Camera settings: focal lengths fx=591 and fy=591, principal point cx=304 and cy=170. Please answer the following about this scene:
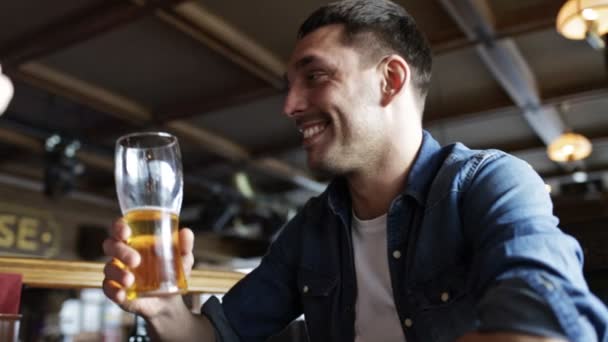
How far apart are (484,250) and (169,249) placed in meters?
0.47

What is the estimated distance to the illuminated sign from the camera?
21.8ft

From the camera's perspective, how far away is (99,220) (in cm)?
862

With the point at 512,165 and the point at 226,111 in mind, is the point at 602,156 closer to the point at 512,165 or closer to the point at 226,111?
the point at 226,111

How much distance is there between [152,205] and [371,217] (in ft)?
1.70

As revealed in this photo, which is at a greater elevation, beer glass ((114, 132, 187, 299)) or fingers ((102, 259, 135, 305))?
beer glass ((114, 132, 187, 299))

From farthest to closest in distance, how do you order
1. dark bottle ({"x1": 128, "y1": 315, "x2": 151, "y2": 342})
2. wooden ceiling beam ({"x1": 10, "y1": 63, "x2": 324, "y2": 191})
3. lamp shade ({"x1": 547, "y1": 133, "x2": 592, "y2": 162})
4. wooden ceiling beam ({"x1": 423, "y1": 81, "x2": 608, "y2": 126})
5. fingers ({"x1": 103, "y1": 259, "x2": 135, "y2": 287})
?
1. lamp shade ({"x1": 547, "y1": 133, "x2": 592, "y2": 162})
2. wooden ceiling beam ({"x1": 423, "y1": 81, "x2": 608, "y2": 126})
3. wooden ceiling beam ({"x1": 10, "y1": 63, "x2": 324, "y2": 191})
4. dark bottle ({"x1": 128, "y1": 315, "x2": 151, "y2": 342})
5. fingers ({"x1": 103, "y1": 259, "x2": 135, "y2": 287})

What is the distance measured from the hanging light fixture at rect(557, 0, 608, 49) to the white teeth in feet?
7.90

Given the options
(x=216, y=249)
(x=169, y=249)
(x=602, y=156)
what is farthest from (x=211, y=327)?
(x=216, y=249)

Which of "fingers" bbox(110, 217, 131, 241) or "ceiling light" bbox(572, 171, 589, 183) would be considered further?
"ceiling light" bbox(572, 171, 589, 183)

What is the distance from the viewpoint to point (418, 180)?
119 centimetres

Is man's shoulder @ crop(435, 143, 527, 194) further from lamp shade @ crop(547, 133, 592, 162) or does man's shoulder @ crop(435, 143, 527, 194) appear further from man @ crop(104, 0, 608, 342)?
lamp shade @ crop(547, 133, 592, 162)

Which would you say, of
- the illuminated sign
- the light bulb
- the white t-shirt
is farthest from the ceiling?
the white t-shirt

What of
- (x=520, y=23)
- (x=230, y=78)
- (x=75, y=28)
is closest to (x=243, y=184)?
(x=230, y=78)

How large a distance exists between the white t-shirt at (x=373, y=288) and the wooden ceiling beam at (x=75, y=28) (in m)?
2.59
